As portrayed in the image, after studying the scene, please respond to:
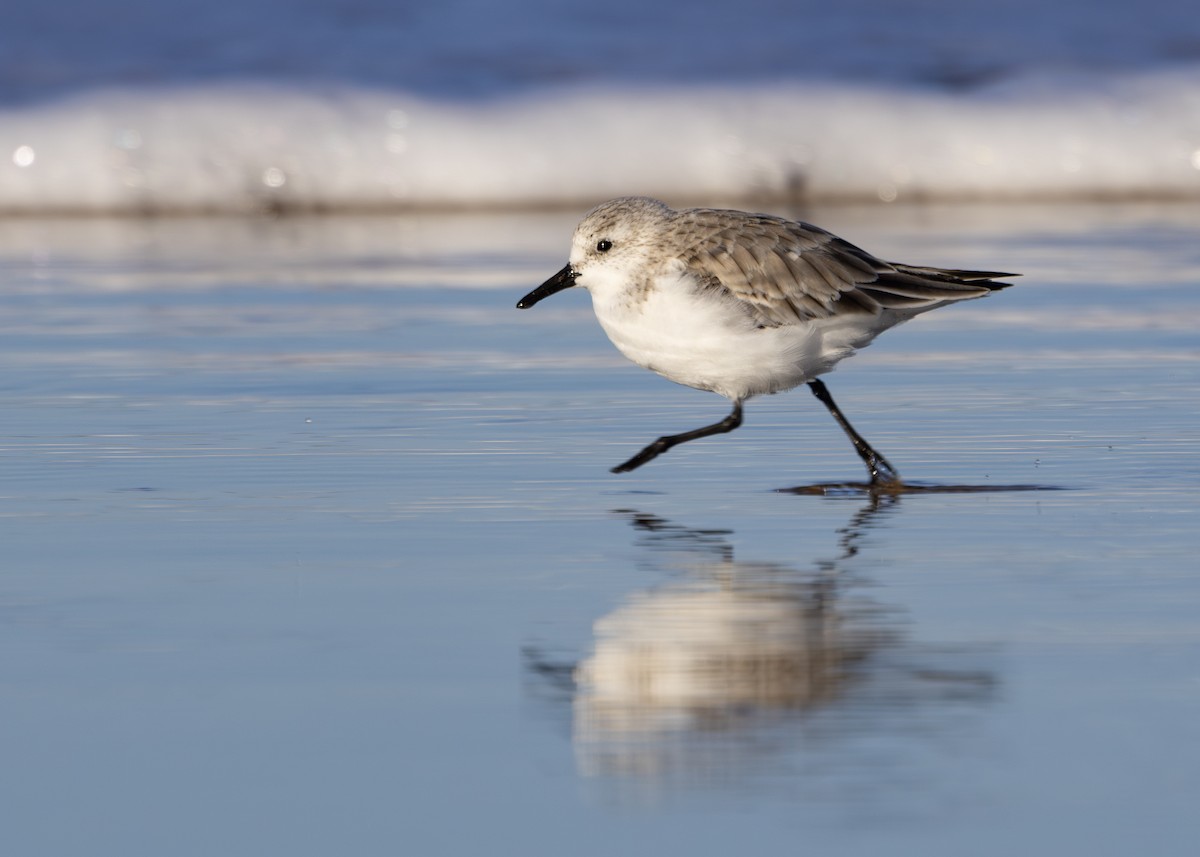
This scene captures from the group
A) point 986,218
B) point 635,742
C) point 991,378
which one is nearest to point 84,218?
point 986,218

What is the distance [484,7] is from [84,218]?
3715 mm

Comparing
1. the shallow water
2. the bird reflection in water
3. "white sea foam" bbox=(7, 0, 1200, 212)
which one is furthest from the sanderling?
"white sea foam" bbox=(7, 0, 1200, 212)

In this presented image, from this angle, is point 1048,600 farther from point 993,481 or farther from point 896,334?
point 896,334

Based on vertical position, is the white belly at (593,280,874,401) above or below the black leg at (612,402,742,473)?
above

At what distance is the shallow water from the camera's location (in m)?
2.60

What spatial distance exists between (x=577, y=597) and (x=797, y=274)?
154cm

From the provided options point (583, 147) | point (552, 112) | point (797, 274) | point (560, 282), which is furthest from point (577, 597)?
point (552, 112)

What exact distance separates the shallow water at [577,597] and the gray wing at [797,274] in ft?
1.17

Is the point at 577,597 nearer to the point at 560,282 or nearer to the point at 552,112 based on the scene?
the point at 560,282

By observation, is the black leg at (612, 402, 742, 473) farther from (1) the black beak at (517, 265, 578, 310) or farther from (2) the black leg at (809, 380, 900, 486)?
(1) the black beak at (517, 265, 578, 310)

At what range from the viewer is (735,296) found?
16.2 feet

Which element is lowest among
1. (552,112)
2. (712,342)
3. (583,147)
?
(712,342)

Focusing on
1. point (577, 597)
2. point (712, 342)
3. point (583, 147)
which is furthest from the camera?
point (583, 147)

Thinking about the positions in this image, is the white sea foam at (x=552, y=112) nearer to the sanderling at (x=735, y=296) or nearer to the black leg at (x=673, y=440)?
the sanderling at (x=735, y=296)
